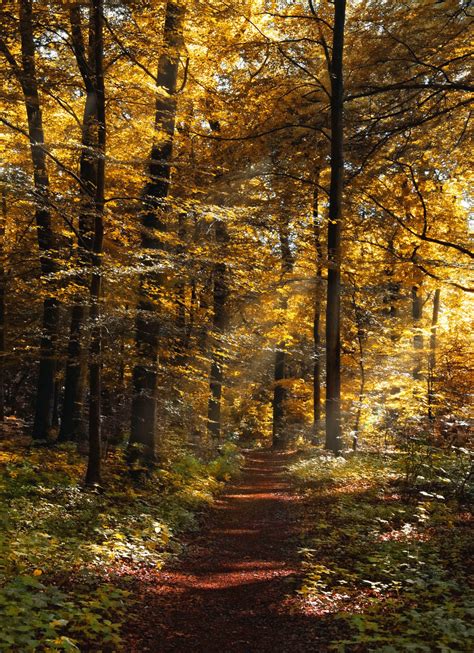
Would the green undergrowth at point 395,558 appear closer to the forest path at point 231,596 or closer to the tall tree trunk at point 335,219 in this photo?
the forest path at point 231,596

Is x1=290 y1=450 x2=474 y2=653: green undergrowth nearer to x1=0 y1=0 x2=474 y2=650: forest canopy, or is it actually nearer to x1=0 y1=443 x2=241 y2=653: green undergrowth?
x1=0 y1=0 x2=474 y2=650: forest canopy

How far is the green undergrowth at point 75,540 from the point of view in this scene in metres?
4.34

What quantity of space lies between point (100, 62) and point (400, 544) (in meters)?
8.89

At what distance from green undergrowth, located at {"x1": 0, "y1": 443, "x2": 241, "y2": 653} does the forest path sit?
347mm

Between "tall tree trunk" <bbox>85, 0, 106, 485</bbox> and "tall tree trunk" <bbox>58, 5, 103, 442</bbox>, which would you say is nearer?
"tall tree trunk" <bbox>85, 0, 106, 485</bbox>

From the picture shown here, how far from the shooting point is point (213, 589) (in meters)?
6.40

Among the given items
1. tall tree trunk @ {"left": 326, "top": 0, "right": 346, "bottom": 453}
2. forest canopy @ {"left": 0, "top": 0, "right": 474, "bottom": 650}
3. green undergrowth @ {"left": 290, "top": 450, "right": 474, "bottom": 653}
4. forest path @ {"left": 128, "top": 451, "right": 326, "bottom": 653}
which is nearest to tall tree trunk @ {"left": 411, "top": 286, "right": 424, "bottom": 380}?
forest canopy @ {"left": 0, "top": 0, "right": 474, "bottom": 650}

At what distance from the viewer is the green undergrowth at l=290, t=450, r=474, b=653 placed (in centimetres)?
454

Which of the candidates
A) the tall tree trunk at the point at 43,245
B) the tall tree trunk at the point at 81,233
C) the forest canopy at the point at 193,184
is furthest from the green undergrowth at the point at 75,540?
the tall tree trunk at the point at 43,245

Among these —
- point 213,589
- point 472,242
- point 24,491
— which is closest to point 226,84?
point 472,242

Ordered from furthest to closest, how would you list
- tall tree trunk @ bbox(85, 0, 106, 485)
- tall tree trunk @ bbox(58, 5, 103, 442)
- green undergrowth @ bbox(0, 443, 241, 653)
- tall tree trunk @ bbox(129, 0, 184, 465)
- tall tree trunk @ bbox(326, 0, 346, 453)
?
tall tree trunk @ bbox(326, 0, 346, 453)
tall tree trunk @ bbox(129, 0, 184, 465)
tall tree trunk @ bbox(58, 5, 103, 442)
tall tree trunk @ bbox(85, 0, 106, 485)
green undergrowth @ bbox(0, 443, 241, 653)

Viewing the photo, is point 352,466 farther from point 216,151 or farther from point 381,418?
point 216,151

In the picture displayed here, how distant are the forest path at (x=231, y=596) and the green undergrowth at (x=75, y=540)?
1.14ft

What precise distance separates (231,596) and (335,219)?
9.69 m
